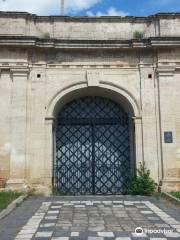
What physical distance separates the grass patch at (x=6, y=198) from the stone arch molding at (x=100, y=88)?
2.60m

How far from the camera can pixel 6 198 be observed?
916cm

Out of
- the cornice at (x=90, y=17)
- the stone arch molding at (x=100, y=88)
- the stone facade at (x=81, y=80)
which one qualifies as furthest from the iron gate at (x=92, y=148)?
the cornice at (x=90, y=17)

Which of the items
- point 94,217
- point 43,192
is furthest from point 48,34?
point 94,217

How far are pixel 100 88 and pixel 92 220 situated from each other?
5.64 meters

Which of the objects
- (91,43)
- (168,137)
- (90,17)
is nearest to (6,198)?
(168,137)

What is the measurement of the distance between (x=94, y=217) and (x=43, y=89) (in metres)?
5.39

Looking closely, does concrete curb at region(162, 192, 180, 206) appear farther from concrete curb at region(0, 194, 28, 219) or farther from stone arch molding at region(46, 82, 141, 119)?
concrete curb at region(0, 194, 28, 219)

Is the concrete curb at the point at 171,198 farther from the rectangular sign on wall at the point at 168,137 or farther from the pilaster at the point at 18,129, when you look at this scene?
the pilaster at the point at 18,129

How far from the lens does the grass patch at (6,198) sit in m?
8.03

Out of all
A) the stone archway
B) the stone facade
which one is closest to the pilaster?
the stone facade

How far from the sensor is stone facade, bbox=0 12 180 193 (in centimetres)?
1096

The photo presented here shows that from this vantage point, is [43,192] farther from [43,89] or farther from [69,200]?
[43,89]

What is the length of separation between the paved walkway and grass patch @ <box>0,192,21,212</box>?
1.01 feet

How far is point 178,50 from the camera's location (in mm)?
11523
